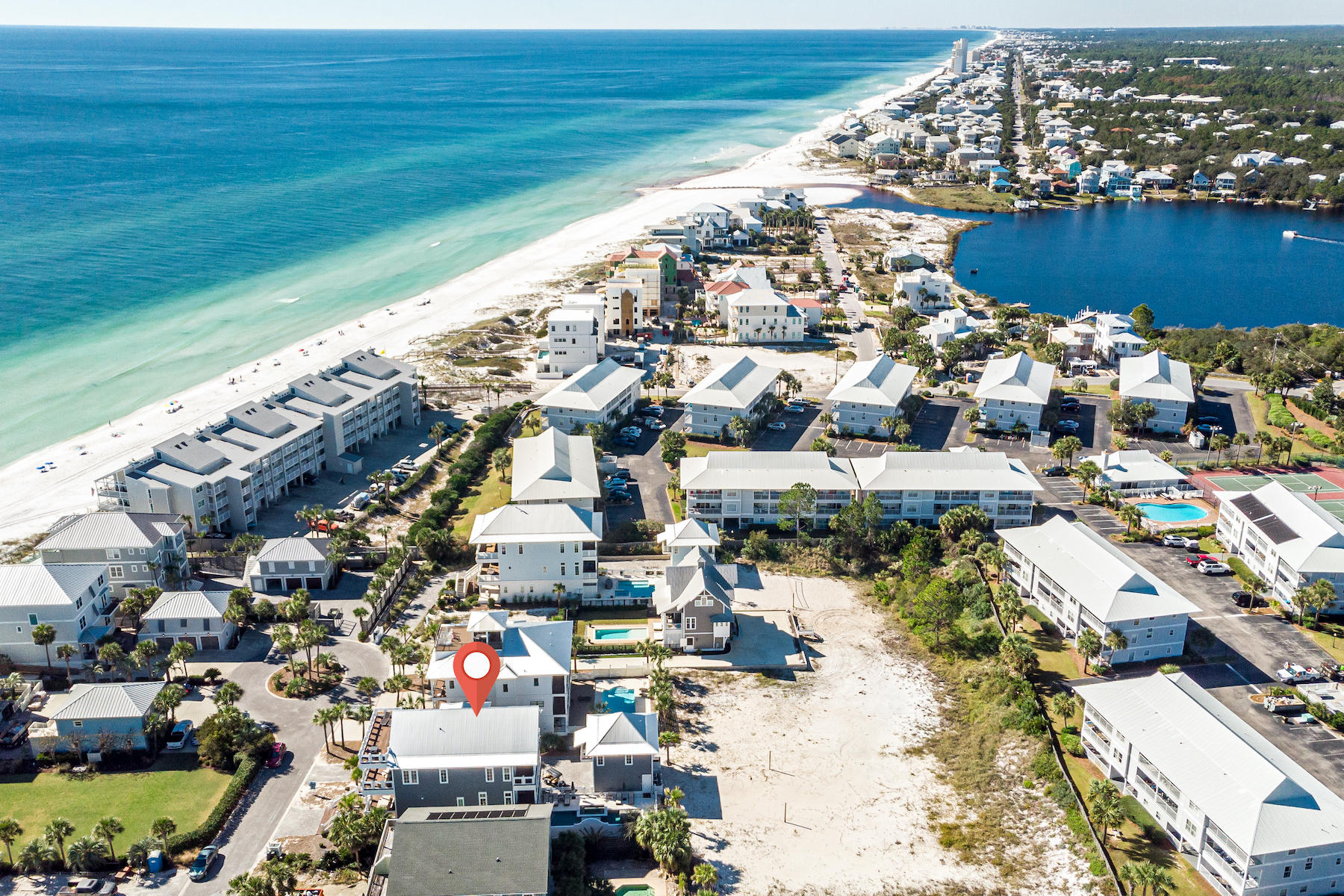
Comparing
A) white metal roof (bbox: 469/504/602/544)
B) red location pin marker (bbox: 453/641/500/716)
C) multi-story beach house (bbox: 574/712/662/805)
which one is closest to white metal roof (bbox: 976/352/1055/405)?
white metal roof (bbox: 469/504/602/544)

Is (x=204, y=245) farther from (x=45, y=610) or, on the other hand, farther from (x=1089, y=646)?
(x=1089, y=646)

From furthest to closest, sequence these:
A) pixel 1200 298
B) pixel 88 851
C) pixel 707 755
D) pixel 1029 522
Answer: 1. pixel 1200 298
2. pixel 1029 522
3. pixel 707 755
4. pixel 88 851

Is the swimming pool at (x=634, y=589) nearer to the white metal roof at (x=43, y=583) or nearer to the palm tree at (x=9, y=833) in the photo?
the white metal roof at (x=43, y=583)

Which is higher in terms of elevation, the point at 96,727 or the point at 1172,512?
the point at 1172,512

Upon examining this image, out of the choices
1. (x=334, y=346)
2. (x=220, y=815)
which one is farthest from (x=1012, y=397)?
(x=334, y=346)

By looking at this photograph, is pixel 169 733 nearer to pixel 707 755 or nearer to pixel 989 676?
pixel 707 755

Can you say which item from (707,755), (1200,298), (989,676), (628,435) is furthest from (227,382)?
(1200,298)

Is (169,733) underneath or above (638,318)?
underneath
